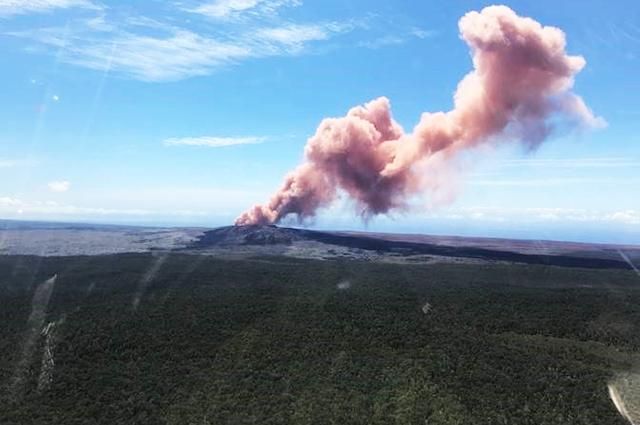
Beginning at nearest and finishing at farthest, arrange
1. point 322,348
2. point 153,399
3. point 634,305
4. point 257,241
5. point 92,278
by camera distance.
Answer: point 153,399 < point 322,348 < point 634,305 < point 92,278 < point 257,241

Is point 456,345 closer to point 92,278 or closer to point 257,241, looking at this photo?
point 92,278

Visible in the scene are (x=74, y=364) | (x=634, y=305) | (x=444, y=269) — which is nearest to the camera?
(x=74, y=364)

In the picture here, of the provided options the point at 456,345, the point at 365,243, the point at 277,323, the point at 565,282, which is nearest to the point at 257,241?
the point at 365,243

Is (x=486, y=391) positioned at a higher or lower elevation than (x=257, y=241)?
lower

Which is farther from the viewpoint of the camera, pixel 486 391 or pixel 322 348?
pixel 322 348

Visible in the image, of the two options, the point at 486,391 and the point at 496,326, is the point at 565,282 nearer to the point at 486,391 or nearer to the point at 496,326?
the point at 496,326

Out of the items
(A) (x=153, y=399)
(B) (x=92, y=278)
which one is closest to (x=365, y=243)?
(B) (x=92, y=278)
